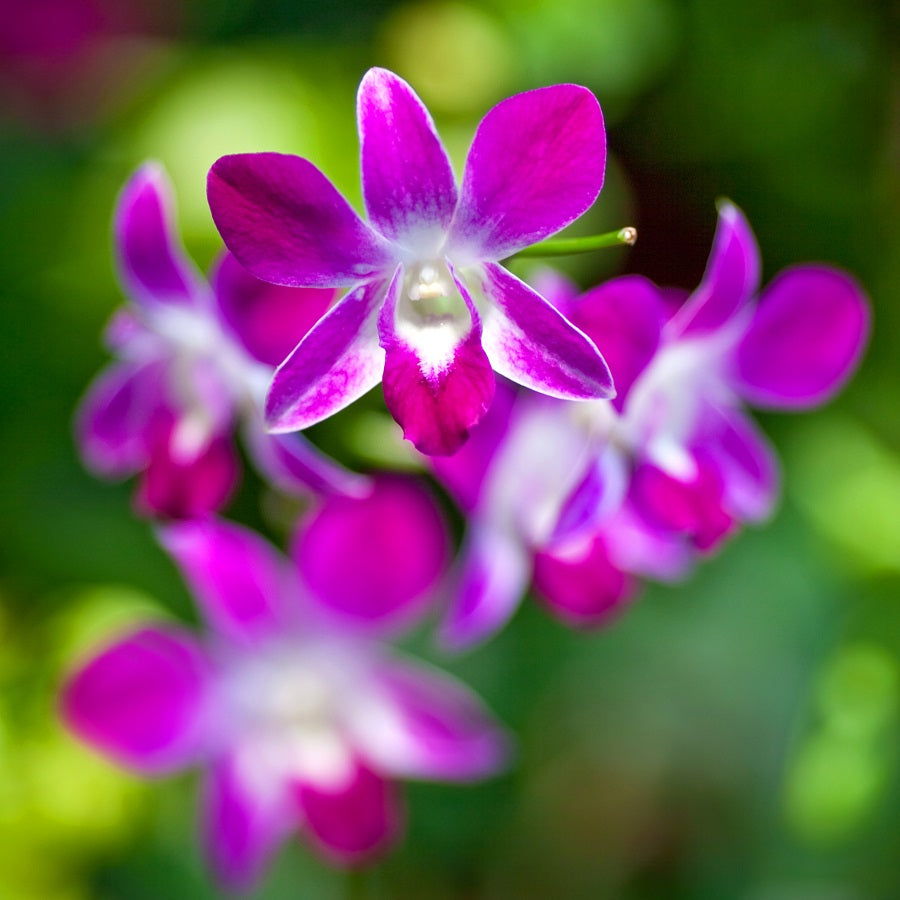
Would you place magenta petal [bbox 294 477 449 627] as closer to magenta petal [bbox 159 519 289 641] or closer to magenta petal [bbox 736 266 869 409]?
magenta petal [bbox 159 519 289 641]

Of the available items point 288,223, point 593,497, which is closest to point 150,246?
point 288,223

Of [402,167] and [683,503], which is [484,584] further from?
[402,167]

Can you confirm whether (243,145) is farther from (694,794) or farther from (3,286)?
(694,794)

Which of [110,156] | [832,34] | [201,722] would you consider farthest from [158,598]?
[832,34]

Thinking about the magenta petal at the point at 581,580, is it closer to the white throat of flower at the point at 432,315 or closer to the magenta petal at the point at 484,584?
the magenta petal at the point at 484,584

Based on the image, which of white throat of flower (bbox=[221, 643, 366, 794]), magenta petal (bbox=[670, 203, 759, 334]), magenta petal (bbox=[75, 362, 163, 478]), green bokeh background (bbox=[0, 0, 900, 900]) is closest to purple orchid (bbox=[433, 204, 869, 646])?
magenta petal (bbox=[670, 203, 759, 334])

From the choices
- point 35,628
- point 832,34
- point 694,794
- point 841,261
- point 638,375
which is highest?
point 638,375

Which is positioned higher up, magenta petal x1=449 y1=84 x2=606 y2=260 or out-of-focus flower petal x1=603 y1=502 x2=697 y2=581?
magenta petal x1=449 y1=84 x2=606 y2=260
